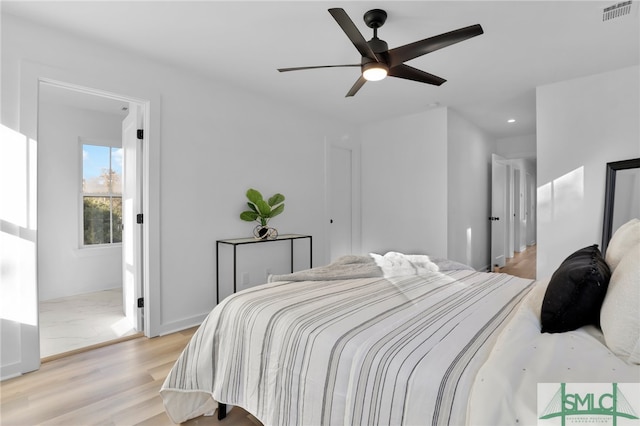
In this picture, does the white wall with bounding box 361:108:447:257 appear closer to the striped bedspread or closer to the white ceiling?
the white ceiling

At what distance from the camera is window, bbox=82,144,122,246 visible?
440 centimetres

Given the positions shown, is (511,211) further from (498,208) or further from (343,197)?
(343,197)

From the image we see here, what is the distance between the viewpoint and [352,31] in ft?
6.08

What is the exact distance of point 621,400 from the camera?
817mm

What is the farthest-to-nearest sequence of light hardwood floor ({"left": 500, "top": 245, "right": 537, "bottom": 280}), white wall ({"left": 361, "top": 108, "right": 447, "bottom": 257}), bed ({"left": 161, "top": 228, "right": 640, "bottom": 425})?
light hardwood floor ({"left": 500, "top": 245, "right": 537, "bottom": 280})
white wall ({"left": 361, "top": 108, "right": 447, "bottom": 257})
bed ({"left": 161, "top": 228, "right": 640, "bottom": 425})

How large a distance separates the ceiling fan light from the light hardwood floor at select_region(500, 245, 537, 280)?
439 centimetres

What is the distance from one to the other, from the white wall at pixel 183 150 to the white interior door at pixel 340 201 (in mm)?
702

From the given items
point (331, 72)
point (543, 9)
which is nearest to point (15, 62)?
point (331, 72)

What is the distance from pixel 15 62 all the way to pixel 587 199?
200 inches

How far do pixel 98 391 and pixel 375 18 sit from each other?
9.93ft

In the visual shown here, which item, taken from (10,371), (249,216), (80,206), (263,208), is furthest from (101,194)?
(10,371)

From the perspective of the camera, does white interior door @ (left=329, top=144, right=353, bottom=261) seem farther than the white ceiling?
Yes

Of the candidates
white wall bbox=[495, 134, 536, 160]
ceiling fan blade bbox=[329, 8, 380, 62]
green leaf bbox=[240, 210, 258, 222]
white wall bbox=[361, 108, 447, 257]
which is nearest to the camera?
ceiling fan blade bbox=[329, 8, 380, 62]

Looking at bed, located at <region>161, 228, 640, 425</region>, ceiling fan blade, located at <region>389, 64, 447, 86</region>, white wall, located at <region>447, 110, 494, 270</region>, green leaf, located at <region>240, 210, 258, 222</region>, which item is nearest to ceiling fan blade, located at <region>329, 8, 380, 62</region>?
ceiling fan blade, located at <region>389, 64, 447, 86</region>
